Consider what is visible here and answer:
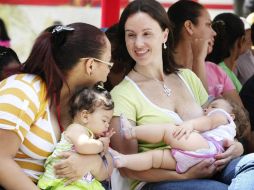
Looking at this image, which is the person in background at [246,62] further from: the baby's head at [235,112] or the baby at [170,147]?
the baby at [170,147]

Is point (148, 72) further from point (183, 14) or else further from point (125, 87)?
point (183, 14)

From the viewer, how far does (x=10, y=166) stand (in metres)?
1.92

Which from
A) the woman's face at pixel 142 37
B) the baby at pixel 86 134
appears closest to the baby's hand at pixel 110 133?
the baby at pixel 86 134

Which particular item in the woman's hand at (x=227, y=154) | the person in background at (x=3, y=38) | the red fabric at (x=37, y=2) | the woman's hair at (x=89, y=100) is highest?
the woman's hair at (x=89, y=100)

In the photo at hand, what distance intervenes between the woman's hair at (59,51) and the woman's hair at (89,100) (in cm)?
9

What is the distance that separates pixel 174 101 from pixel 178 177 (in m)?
0.44

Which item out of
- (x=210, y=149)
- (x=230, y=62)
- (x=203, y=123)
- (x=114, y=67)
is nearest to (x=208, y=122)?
(x=203, y=123)

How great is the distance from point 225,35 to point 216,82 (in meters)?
0.76

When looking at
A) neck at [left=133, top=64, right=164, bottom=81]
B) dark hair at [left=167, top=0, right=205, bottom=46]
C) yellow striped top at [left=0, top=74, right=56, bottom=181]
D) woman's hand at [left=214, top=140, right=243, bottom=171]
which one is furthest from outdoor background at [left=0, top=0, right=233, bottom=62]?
yellow striped top at [left=0, top=74, right=56, bottom=181]

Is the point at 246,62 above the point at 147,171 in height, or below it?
below

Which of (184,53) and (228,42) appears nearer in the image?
(184,53)

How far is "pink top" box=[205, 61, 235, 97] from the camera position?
330 centimetres

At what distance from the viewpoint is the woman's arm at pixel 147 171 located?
2.29 meters

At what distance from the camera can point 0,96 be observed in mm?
1967
